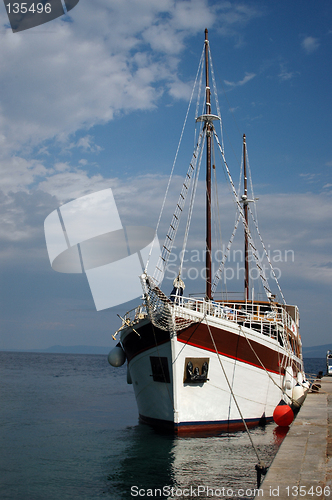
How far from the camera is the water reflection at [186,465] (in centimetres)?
1025

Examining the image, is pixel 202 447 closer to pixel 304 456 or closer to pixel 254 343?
pixel 254 343

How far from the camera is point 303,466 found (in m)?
7.70

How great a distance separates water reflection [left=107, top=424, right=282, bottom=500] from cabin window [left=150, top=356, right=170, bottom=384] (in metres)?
2.14

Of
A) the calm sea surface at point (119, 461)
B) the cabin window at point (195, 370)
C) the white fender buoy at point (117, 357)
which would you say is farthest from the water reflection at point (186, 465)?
the white fender buoy at point (117, 357)

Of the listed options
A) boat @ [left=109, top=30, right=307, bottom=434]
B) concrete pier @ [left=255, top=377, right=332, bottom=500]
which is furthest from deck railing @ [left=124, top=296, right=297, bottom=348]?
concrete pier @ [left=255, top=377, right=332, bottom=500]

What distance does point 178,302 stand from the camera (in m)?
16.0

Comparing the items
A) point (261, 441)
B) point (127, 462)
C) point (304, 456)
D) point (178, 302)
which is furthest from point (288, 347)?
point (304, 456)

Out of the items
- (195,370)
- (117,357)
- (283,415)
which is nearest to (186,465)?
(195,370)

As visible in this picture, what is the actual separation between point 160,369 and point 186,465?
409 centimetres

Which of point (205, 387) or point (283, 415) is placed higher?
point (205, 387)

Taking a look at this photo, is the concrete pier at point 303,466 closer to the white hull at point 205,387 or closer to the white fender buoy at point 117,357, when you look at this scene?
the white hull at point 205,387

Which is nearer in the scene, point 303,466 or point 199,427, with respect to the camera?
point 303,466

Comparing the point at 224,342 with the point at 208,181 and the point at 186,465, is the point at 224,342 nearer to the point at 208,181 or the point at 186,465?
the point at 186,465

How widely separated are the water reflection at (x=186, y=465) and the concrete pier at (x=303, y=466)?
1.76 m
